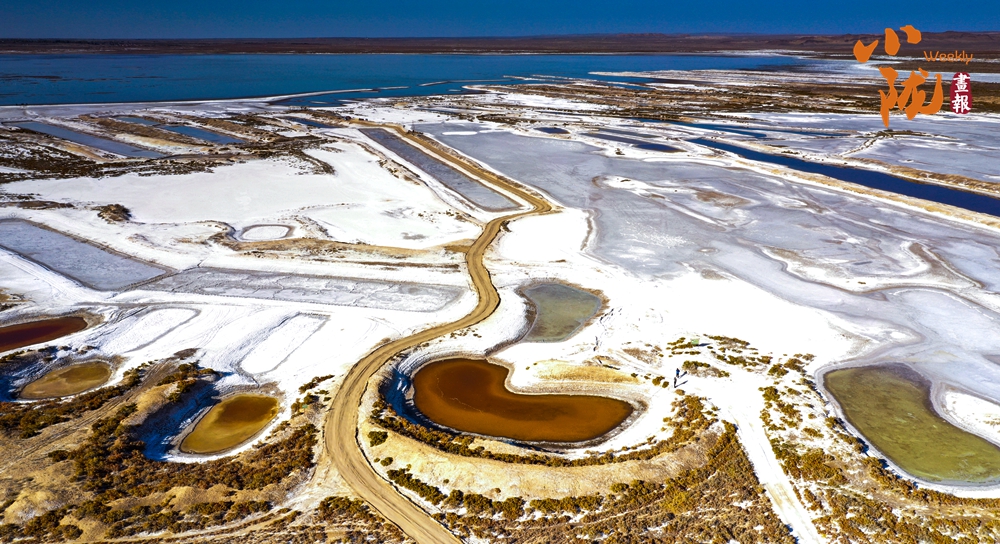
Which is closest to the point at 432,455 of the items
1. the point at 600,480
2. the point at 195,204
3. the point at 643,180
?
the point at 600,480

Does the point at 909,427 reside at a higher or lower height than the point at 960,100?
lower

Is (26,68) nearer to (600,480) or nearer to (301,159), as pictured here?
(301,159)

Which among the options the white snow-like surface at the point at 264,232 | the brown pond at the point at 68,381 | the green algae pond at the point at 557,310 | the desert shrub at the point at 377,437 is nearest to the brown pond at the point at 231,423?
the desert shrub at the point at 377,437

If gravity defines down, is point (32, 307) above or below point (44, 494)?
above

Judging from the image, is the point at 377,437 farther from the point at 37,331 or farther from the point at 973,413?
the point at 973,413

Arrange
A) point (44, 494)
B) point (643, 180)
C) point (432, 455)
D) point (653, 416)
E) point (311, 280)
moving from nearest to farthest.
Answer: point (44, 494)
point (432, 455)
point (653, 416)
point (311, 280)
point (643, 180)

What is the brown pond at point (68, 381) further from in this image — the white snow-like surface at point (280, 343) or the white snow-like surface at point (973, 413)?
the white snow-like surface at point (973, 413)

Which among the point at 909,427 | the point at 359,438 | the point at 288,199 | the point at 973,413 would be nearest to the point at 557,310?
the point at 359,438
